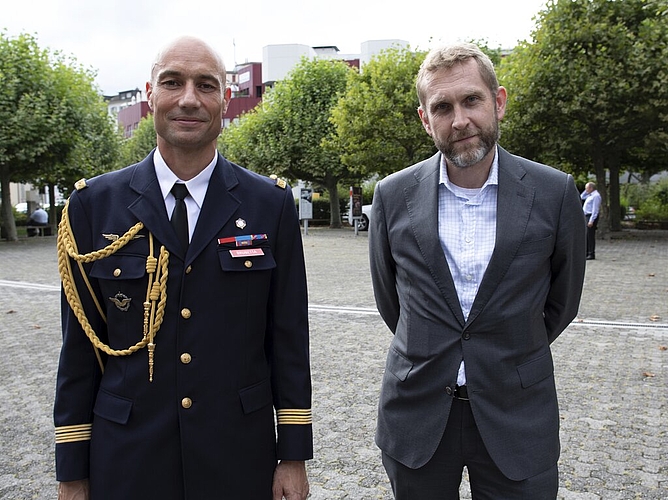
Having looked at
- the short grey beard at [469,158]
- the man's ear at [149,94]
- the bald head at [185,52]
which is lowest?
the short grey beard at [469,158]

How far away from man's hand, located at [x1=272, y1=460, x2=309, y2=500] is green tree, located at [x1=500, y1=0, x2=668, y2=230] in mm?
20206

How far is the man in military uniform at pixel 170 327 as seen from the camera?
2.21 m

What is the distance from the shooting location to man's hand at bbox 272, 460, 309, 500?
233cm

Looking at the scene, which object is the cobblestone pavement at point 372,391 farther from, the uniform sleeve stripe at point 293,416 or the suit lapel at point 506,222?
the suit lapel at point 506,222

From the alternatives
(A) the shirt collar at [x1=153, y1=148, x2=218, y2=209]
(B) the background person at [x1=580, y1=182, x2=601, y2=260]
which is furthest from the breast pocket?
(B) the background person at [x1=580, y1=182, x2=601, y2=260]

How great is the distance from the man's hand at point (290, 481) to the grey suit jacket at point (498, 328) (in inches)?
14.2

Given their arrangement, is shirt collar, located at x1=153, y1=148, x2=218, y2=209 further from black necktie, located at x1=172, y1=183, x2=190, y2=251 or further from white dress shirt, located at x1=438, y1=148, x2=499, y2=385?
white dress shirt, located at x1=438, y1=148, x2=499, y2=385

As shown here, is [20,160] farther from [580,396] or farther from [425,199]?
[425,199]

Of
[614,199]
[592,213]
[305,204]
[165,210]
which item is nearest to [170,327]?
[165,210]

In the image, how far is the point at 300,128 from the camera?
34969 mm

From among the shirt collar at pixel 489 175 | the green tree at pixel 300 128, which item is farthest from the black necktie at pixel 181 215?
the green tree at pixel 300 128

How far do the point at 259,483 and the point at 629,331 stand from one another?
7714 mm

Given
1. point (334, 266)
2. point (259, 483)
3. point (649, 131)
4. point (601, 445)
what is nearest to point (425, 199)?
point (259, 483)

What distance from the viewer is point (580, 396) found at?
6.11 meters
